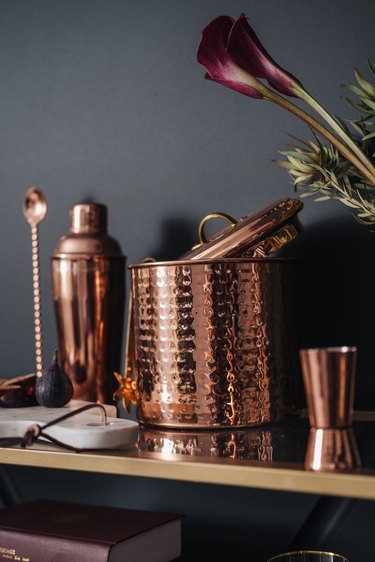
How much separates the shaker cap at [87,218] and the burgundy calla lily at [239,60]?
0.97 feet

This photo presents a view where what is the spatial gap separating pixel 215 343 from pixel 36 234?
0.44 m

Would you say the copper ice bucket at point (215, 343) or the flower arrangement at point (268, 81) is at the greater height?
the flower arrangement at point (268, 81)

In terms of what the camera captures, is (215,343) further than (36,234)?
No

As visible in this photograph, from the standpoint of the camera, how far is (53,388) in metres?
0.91

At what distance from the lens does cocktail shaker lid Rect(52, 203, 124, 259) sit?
1.03m

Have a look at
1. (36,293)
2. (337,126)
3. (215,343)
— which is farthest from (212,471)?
(36,293)

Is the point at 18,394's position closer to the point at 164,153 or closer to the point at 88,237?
the point at 88,237

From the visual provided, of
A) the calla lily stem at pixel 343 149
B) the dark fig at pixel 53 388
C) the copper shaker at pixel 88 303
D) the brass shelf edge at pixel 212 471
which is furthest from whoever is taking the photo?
the copper shaker at pixel 88 303

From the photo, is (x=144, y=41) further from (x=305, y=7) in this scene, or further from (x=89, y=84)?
(x=305, y=7)

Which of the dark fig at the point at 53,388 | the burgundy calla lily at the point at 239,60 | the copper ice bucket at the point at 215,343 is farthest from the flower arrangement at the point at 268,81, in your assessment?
the dark fig at the point at 53,388

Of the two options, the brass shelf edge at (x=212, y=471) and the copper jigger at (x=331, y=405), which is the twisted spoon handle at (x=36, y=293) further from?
the copper jigger at (x=331, y=405)

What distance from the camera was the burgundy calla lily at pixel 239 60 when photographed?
808 mm

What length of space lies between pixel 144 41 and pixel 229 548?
0.72 meters

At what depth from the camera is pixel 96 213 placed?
1051mm
